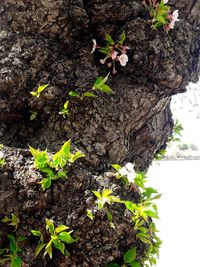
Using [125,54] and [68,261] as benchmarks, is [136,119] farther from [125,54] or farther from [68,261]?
[68,261]

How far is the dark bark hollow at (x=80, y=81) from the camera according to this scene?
1.03m

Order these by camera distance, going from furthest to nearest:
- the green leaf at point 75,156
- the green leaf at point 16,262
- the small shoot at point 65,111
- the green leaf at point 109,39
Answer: the green leaf at point 109,39
the small shoot at point 65,111
the green leaf at point 75,156
the green leaf at point 16,262

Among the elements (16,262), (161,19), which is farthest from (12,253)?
(161,19)

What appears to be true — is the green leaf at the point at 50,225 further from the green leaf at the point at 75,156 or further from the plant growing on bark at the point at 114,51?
the plant growing on bark at the point at 114,51

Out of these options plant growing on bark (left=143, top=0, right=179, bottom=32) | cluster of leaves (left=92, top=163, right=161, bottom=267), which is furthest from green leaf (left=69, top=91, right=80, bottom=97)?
plant growing on bark (left=143, top=0, right=179, bottom=32)

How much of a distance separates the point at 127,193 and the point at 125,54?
21.1 inches

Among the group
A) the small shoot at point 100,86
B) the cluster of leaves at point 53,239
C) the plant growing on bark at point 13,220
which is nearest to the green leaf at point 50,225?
the cluster of leaves at point 53,239

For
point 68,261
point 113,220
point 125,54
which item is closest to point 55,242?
point 68,261

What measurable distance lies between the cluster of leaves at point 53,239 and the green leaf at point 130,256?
0.17 meters

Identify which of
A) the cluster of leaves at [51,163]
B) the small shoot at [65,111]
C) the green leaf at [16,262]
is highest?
the small shoot at [65,111]

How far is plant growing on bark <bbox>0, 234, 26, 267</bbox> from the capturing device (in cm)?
89

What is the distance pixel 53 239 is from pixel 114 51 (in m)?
0.74

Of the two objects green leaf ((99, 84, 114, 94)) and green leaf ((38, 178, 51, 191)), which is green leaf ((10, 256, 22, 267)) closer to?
green leaf ((38, 178, 51, 191))

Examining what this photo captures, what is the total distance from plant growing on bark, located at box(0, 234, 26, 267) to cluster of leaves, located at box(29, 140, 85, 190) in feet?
0.57
